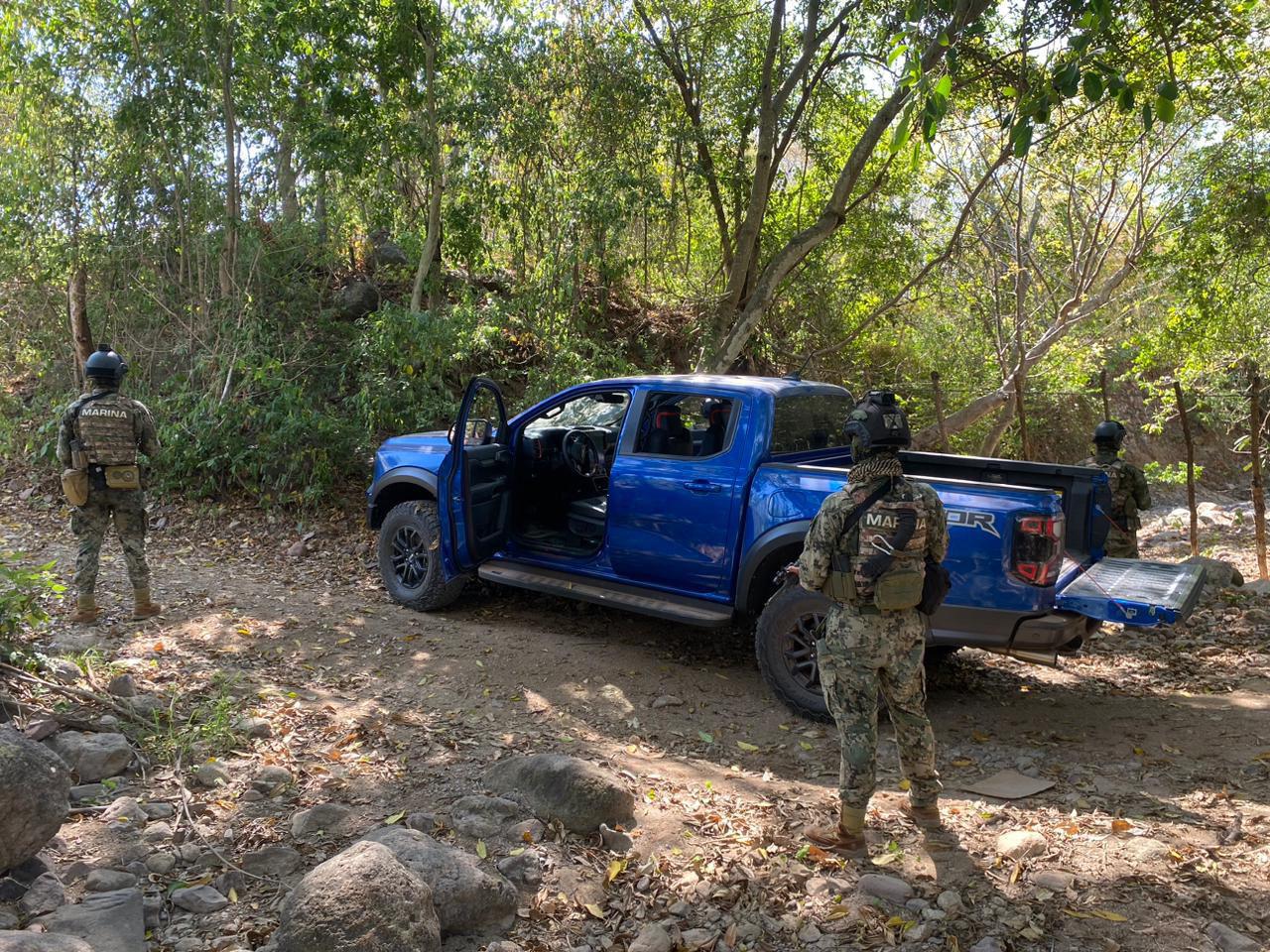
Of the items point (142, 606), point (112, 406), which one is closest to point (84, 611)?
point (142, 606)

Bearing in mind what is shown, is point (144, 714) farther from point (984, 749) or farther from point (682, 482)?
point (984, 749)

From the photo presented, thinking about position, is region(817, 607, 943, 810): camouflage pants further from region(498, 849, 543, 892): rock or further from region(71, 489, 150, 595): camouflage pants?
region(71, 489, 150, 595): camouflage pants

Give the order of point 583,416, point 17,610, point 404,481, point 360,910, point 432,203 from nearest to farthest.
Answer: point 360,910 → point 17,610 → point 404,481 → point 583,416 → point 432,203

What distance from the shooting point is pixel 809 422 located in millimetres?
5707

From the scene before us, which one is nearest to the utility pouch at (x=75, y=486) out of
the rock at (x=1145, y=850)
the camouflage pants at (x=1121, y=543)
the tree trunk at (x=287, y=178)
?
the tree trunk at (x=287, y=178)

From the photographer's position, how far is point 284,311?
1048 cm

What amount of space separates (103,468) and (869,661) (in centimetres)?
502

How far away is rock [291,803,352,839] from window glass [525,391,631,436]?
11.5ft

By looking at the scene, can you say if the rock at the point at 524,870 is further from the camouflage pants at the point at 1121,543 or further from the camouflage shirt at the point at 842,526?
the camouflage pants at the point at 1121,543

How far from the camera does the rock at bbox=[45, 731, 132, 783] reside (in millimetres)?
3572

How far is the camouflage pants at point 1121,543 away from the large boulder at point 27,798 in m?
6.63

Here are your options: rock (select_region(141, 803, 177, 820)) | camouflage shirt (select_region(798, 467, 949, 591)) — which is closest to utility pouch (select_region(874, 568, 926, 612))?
camouflage shirt (select_region(798, 467, 949, 591))

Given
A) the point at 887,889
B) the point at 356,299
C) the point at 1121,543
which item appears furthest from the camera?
the point at 356,299

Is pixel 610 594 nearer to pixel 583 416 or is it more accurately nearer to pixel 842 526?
pixel 583 416
